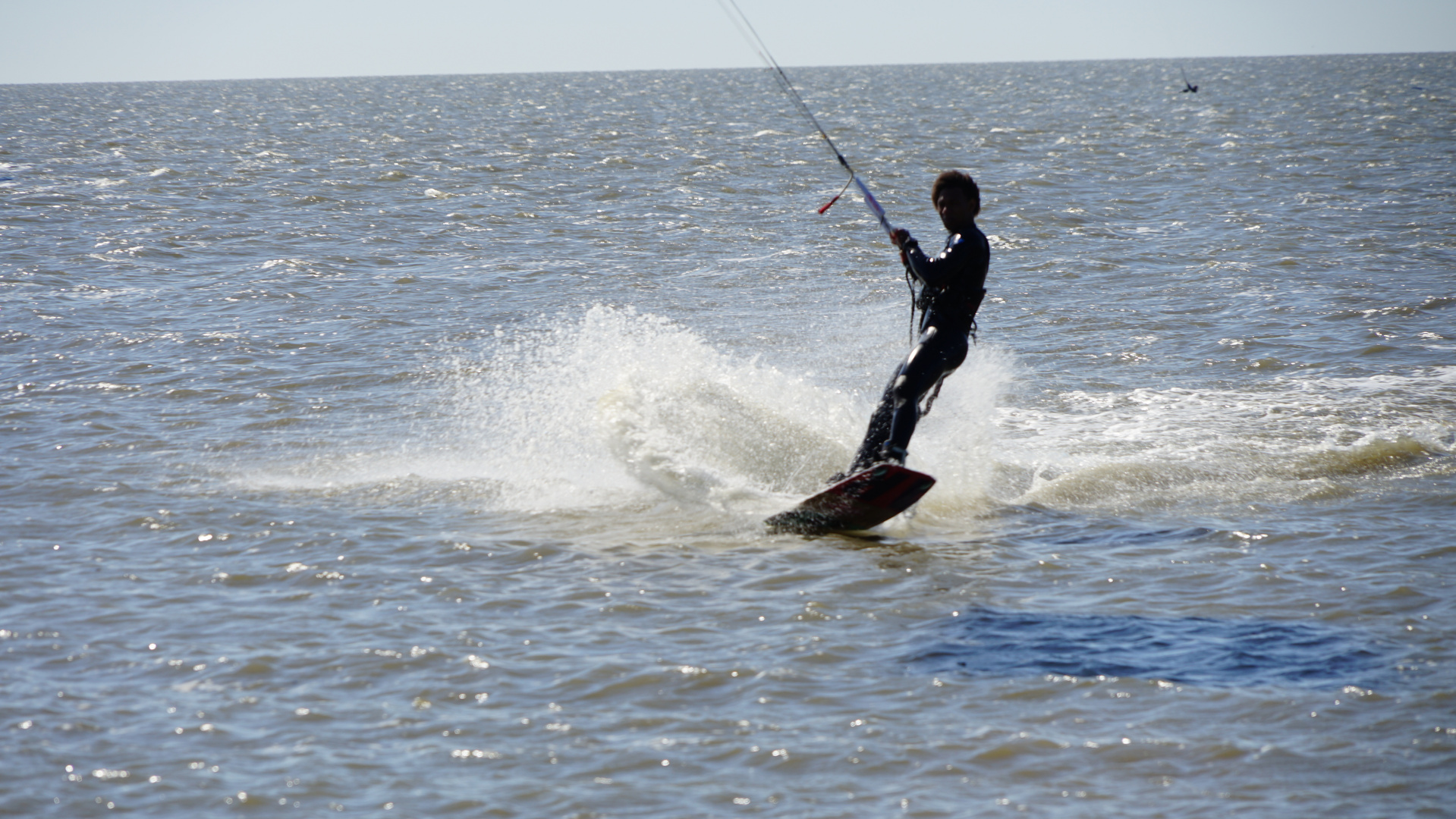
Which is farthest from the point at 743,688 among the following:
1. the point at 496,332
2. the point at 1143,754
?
the point at 496,332

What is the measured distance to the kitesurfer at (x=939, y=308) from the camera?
6875mm

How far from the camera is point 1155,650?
201 inches

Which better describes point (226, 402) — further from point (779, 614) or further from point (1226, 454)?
point (1226, 454)

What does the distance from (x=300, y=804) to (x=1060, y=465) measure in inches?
223

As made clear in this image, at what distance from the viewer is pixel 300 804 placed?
3984 millimetres

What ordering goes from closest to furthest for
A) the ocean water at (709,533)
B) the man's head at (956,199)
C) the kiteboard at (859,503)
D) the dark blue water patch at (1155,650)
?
1. the ocean water at (709,533)
2. the dark blue water patch at (1155,650)
3. the kiteboard at (859,503)
4. the man's head at (956,199)

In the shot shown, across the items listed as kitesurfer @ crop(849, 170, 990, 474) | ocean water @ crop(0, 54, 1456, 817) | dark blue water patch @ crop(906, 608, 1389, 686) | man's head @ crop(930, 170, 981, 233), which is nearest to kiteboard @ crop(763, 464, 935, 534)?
→ ocean water @ crop(0, 54, 1456, 817)

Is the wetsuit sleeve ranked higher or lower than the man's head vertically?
lower

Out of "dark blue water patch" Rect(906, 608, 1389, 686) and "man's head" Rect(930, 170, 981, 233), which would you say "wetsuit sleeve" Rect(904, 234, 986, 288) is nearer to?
"man's head" Rect(930, 170, 981, 233)

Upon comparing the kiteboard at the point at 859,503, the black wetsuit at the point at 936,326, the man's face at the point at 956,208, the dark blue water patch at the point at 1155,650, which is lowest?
the dark blue water patch at the point at 1155,650

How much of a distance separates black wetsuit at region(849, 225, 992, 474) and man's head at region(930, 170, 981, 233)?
8 cm

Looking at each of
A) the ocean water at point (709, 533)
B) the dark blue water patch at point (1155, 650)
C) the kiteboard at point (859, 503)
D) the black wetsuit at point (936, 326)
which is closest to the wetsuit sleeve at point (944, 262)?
the black wetsuit at point (936, 326)

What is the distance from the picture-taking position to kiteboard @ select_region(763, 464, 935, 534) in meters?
6.52

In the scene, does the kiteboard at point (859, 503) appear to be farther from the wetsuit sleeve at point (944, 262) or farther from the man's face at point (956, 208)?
the man's face at point (956, 208)
